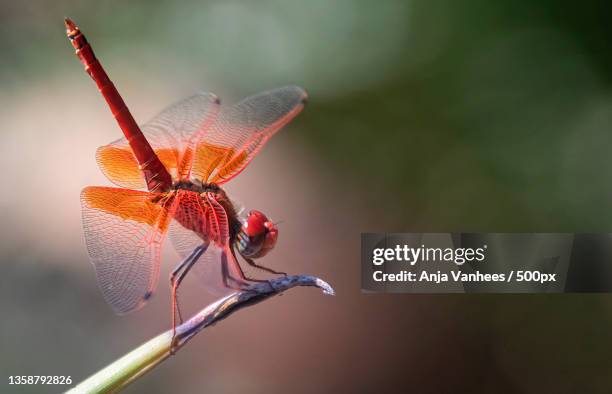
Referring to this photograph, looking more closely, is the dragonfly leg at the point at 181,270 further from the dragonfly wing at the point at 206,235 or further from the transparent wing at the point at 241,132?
the transparent wing at the point at 241,132

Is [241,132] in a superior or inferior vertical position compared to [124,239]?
superior

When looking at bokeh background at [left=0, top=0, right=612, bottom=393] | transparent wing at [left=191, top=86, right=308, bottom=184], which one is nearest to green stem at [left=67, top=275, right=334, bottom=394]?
transparent wing at [left=191, top=86, right=308, bottom=184]

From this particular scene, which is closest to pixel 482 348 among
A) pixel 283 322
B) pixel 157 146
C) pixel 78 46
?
pixel 283 322

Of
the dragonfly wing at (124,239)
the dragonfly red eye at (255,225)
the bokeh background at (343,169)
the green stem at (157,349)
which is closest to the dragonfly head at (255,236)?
the dragonfly red eye at (255,225)

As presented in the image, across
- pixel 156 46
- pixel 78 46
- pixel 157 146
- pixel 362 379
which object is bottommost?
pixel 362 379

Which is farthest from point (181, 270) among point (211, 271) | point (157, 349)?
point (157, 349)

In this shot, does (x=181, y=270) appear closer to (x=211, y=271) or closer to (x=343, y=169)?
(x=211, y=271)

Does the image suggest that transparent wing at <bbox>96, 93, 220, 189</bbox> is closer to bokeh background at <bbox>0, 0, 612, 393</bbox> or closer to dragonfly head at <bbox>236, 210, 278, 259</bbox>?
dragonfly head at <bbox>236, 210, 278, 259</bbox>

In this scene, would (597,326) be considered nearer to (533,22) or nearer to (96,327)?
(533,22)
